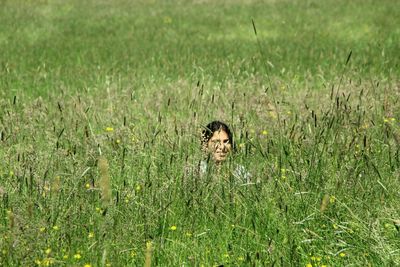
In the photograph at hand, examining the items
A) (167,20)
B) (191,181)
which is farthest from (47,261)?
(167,20)

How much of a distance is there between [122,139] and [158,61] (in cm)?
554

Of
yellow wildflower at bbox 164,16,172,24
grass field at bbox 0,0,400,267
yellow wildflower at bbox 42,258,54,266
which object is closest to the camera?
yellow wildflower at bbox 42,258,54,266

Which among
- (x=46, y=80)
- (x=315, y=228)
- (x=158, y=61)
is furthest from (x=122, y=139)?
(x=158, y=61)

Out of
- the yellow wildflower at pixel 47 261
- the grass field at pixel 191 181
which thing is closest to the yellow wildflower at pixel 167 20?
the grass field at pixel 191 181

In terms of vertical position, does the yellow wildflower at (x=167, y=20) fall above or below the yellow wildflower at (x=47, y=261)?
below

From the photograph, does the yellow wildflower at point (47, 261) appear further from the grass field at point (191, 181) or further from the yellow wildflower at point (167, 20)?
the yellow wildflower at point (167, 20)

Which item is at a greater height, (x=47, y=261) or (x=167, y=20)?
(x=47, y=261)

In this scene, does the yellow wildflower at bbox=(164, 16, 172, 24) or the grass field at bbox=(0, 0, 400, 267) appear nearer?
the grass field at bbox=(0, 0, 400, 267)

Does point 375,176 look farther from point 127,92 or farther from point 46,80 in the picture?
point 46,80

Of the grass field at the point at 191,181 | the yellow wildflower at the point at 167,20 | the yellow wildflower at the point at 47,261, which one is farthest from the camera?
the yellow wildflower at the point at 167,20

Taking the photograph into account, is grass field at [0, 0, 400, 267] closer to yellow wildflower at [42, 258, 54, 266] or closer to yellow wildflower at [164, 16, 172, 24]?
yellow wildflower at [42, 258, 54, 266]

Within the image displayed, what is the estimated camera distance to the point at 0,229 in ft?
11.2

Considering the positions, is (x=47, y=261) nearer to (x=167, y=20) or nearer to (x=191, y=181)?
(x=191, y=181)

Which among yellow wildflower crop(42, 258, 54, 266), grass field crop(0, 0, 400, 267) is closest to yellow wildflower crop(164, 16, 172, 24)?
grass field crop(0, 0, 400, 267)
